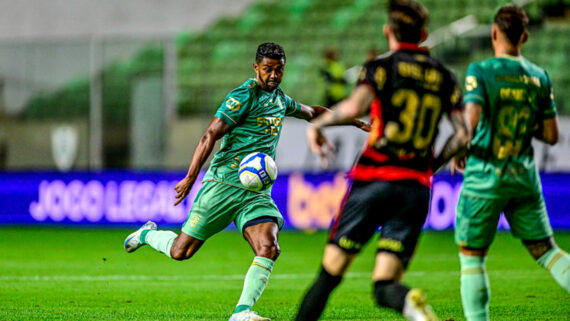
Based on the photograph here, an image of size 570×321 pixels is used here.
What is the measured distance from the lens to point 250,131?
6520 mm

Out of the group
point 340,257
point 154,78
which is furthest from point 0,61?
point 340,257

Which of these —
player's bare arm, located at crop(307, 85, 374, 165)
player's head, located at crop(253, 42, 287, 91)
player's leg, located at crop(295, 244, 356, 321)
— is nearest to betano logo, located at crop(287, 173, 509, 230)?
player's head, located at crop(253, 42, 287, 91)

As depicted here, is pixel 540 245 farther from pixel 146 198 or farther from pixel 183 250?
pixel 146 198

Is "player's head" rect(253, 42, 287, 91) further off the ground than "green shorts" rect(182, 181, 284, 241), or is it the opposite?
"player's head" rect(253, 42, 287, 91)

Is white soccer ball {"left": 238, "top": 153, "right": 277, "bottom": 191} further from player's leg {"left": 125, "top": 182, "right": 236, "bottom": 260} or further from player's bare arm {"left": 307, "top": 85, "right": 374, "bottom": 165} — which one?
player's bare arm {"left": 307, "top": 85, "right": 374, "bottom": 165}

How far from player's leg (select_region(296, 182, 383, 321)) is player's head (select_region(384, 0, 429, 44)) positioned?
32.2 inches

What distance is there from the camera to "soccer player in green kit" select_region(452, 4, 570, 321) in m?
5.12

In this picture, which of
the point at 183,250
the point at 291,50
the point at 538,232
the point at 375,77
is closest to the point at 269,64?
the point at 183,250

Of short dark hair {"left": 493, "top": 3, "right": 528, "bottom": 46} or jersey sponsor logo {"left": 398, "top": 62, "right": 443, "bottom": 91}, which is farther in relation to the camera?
short dark hair {"left": 493, "top": 3, "right": 528, "bottom": 46}

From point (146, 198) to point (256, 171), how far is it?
30.0 ft

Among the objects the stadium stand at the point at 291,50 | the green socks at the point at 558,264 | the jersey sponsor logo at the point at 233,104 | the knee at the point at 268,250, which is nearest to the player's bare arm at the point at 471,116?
the green socks at the point at 558,264

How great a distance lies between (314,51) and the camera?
66.6 feet

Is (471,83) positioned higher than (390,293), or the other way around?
(471,83)

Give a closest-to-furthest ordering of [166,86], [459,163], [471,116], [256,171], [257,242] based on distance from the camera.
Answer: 1. [471,116]
2. [459,163]
3. [257,242]
4. [256,171]
5. [166,86]
